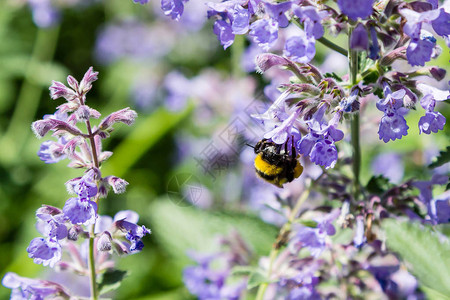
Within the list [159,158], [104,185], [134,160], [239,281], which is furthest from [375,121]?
[159,158]

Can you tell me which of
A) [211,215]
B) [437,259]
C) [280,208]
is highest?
[211,215]

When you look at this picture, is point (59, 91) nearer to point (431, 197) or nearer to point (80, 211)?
point (80, 211)

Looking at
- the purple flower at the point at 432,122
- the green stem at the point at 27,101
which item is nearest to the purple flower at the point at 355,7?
the purple flower at the point at 432,122

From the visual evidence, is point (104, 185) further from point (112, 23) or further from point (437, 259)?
point (112, 23)

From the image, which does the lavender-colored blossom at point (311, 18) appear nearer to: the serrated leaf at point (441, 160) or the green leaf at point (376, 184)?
the serrated leaf at point (441, 160)

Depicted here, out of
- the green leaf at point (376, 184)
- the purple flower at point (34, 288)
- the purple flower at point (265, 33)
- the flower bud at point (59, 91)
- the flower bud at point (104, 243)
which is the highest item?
the purple flower at point (265, 33)

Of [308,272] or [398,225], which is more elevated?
[398,225]
